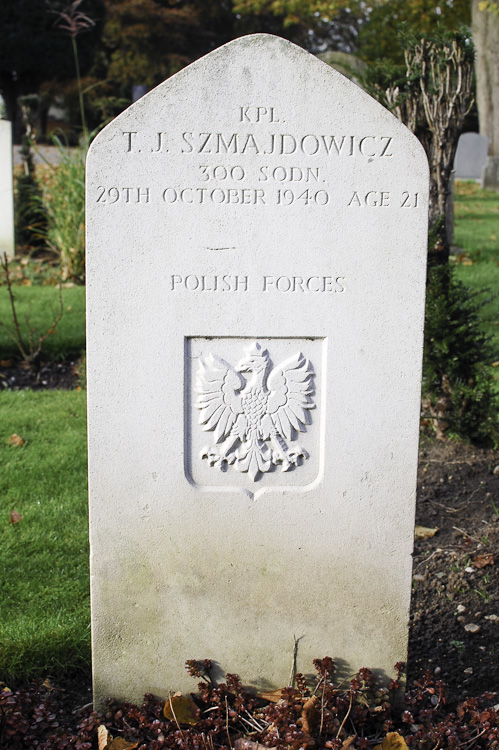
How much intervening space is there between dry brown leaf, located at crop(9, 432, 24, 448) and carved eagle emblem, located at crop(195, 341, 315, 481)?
247cm

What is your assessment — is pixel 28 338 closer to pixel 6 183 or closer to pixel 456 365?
pixel 456 365

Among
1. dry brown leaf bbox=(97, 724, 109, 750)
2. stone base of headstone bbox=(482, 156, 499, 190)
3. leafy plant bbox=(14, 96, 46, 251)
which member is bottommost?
dry brown leaf bbox=(97, 724, 109, 750)

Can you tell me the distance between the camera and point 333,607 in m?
2.49

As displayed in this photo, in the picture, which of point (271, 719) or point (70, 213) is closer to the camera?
point (271, 719)

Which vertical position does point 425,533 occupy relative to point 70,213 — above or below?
below

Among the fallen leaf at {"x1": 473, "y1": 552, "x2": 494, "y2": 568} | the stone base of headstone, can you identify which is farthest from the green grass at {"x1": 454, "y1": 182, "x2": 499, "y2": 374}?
the fallen leaf at {"x1": 473, "y1": 552, "x2": 494, "y2": 568}

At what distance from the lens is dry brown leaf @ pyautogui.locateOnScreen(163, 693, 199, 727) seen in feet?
7.75

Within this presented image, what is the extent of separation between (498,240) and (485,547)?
7.96m

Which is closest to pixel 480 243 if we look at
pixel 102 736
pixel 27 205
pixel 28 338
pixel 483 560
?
pixel 27 205

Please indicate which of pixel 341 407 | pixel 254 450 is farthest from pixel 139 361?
pixel 341 407

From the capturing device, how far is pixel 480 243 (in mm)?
10242

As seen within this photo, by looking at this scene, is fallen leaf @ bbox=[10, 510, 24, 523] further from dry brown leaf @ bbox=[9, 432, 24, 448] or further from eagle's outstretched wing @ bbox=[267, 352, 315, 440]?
eagle's outstretched wing @ bbox=[267, 352, 315, 440]

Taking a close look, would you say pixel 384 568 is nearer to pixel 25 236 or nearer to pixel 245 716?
pixel 245 716

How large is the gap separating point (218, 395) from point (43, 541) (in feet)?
5.28
